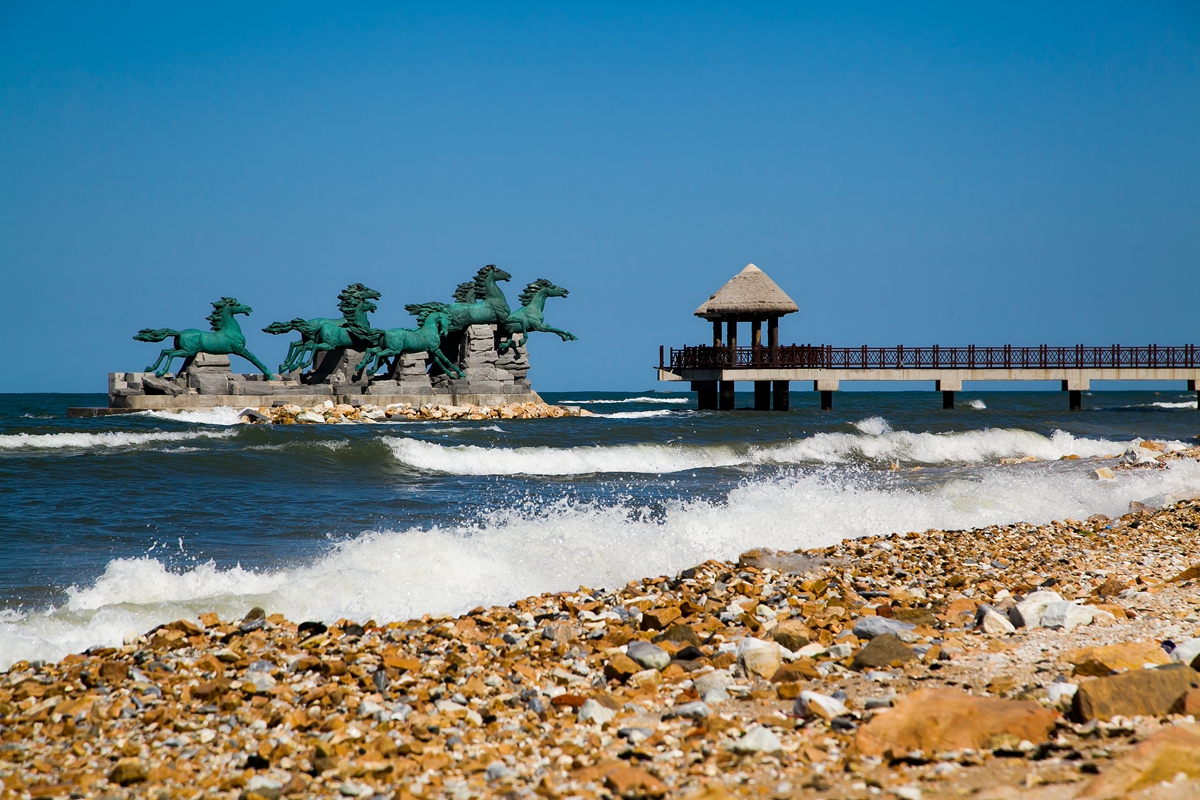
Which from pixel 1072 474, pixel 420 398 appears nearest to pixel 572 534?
pixel 1072 474

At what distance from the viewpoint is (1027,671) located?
3.62m

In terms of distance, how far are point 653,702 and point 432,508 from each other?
7.68 meters

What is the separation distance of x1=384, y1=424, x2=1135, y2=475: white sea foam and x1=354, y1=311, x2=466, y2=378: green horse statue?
15419mm

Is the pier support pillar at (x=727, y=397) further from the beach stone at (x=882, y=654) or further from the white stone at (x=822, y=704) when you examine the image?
the white stone at (x=822, y=704)

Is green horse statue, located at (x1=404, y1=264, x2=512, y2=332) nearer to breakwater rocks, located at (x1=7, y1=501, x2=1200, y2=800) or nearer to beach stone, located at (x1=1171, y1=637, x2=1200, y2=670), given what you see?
breakwater rocks, located at (x1=7, y1=501, x2=1200, y2=800)

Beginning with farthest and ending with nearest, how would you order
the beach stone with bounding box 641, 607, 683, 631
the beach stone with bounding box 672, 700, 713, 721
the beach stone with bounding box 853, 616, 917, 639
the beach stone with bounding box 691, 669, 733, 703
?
the beach stone with bounding box 641, 607, 683, 631, the beach stone with bounding box 853, 616, 917, 639, the beach stone with bounding box 691, 669, 733, 703, the beach stone with bounding box 672, 700, 713, 721

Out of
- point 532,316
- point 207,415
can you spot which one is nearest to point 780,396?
point 532,316

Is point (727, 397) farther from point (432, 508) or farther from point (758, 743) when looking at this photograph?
point (758, 743)

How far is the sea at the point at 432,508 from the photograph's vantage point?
5.97 meters

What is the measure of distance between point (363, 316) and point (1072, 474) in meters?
26.6

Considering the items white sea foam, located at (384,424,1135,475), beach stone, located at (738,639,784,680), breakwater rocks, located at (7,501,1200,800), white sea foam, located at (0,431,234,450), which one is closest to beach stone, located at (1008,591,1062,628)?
breakwater rocks, located at (7,501,1200,800)

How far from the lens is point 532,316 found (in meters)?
37.0

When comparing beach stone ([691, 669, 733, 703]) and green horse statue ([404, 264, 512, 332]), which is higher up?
green horse statue ([404, 264, 512, 332])

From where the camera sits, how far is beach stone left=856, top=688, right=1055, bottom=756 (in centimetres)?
275
